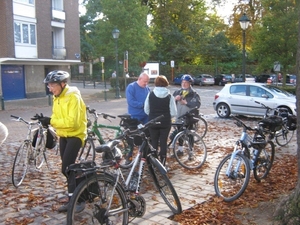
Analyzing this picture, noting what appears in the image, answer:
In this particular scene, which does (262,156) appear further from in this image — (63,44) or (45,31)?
(63,44)

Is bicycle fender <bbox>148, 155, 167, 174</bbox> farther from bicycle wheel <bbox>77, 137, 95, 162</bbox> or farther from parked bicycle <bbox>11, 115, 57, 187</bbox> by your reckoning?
bicycle wheel <bbox>77, 137, 95, 162</bbox>

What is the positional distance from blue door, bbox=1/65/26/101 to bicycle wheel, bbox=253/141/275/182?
905 inches

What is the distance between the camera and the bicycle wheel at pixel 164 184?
4465mm

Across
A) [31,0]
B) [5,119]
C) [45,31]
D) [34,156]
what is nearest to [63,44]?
[45,31]

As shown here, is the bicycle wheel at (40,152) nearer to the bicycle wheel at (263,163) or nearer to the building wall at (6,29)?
the bicycle wheel at (263,163)

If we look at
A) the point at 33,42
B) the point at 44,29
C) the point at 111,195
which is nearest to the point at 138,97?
the point at 111,195

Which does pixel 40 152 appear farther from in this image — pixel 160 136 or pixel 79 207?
pixel 79 207

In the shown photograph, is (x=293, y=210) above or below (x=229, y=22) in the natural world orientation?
below

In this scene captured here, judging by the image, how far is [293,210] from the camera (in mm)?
3902

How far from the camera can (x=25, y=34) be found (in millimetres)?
26625

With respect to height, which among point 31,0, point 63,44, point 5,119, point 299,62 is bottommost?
point 5,119

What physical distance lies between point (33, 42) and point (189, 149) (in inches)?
912

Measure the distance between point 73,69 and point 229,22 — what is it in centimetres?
2388

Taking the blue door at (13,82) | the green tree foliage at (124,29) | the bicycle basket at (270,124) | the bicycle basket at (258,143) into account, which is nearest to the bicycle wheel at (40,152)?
the bicycle basket at (258,143)
